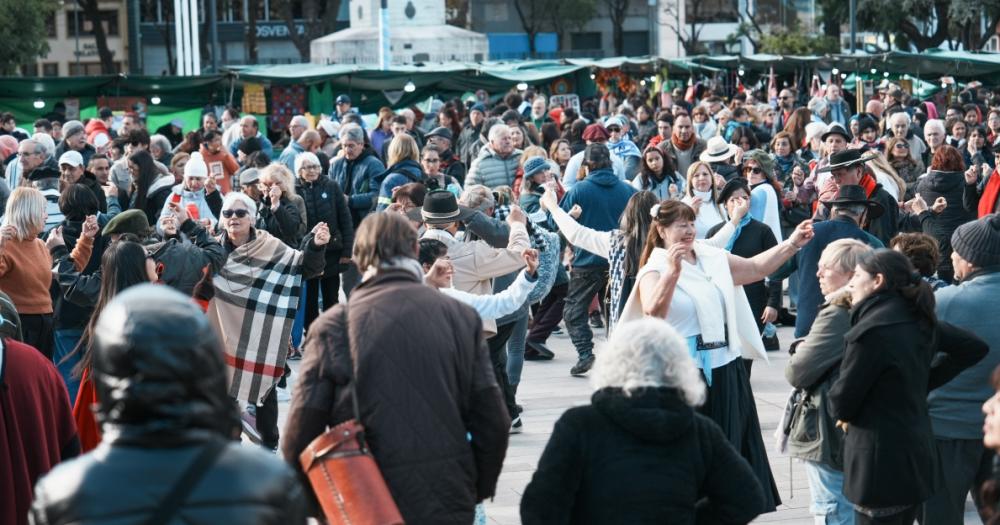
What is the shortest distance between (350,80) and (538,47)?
7447 cm

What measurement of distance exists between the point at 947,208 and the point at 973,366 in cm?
610

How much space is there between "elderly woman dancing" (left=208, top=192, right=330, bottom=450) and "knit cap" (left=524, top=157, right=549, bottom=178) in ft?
Result: 11.6

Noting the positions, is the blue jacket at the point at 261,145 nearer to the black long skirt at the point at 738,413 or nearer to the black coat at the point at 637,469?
the black long skirt at the point at 738,413

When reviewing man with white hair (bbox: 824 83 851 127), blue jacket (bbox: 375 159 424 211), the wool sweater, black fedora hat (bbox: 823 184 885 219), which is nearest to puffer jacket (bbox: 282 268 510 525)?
black fedora hat (bbox: 823 184 885 219)

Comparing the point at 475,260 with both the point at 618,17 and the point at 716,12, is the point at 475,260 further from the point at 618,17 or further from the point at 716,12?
the point at 716,12

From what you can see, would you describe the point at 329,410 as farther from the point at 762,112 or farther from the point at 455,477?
the point at 762,112

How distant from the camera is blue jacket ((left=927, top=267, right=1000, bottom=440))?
5.82 m

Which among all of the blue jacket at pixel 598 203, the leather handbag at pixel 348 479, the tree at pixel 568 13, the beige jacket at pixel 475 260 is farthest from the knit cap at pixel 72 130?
the tree at pixel 568 13

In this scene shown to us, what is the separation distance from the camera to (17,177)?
42.2 ft

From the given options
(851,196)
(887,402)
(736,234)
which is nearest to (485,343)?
(887,402)

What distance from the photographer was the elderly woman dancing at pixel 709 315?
20.5ft

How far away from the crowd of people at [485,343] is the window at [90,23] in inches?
3241

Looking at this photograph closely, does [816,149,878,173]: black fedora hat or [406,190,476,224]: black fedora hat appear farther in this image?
[816,149,878,173]: black fedora hat

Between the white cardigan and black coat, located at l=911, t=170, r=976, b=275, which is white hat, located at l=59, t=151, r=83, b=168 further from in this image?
black coat, located at l=911, t=170, r=976, b=275
